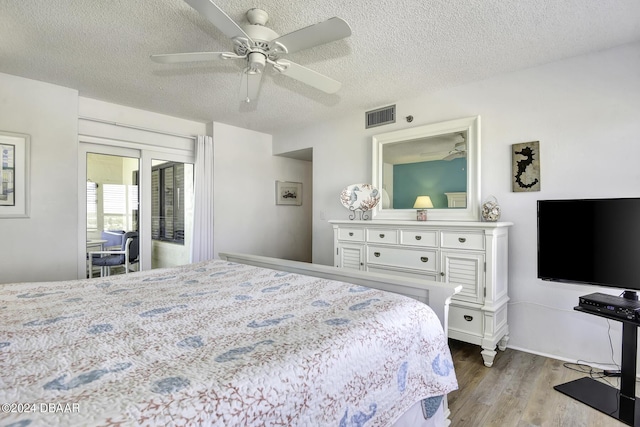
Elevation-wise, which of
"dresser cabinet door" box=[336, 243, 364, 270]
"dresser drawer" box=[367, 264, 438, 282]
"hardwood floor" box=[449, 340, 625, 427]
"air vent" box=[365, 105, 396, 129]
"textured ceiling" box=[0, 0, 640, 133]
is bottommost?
"hardwood floor" box=[449, 340, 625, 427]

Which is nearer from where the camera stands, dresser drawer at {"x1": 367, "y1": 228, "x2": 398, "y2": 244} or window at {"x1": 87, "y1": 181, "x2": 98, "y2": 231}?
dresser drawer at {"x1": 367, "y1": 228, "x2": 398, "y2": 244}

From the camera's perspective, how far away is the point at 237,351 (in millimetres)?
958

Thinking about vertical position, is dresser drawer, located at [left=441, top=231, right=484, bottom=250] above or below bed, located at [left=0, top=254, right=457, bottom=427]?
above

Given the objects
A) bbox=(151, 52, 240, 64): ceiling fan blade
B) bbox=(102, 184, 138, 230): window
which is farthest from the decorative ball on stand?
bbox=(102, 184, 138, 230): window

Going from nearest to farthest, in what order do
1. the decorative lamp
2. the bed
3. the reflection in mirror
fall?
the bed
the reflection in mirror
the decorative lamp

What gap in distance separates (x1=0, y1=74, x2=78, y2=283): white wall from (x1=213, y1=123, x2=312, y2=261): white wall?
1.48 meters

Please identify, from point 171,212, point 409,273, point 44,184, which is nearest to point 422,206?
point 409,273

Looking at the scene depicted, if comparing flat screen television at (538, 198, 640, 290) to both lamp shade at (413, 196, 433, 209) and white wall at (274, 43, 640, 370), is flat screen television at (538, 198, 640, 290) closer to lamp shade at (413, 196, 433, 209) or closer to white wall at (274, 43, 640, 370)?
white wall at (274, 43, 640, 370)

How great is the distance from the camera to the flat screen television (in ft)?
5.86

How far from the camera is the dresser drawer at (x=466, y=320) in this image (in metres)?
2.40

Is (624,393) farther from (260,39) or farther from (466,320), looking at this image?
(260,39)

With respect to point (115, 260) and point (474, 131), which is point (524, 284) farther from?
point (115, 260)

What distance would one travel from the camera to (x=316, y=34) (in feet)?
5.32

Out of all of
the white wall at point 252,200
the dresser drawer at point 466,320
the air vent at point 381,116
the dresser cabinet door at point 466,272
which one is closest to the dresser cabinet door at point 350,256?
the dresser cabinet door at point 466,272
